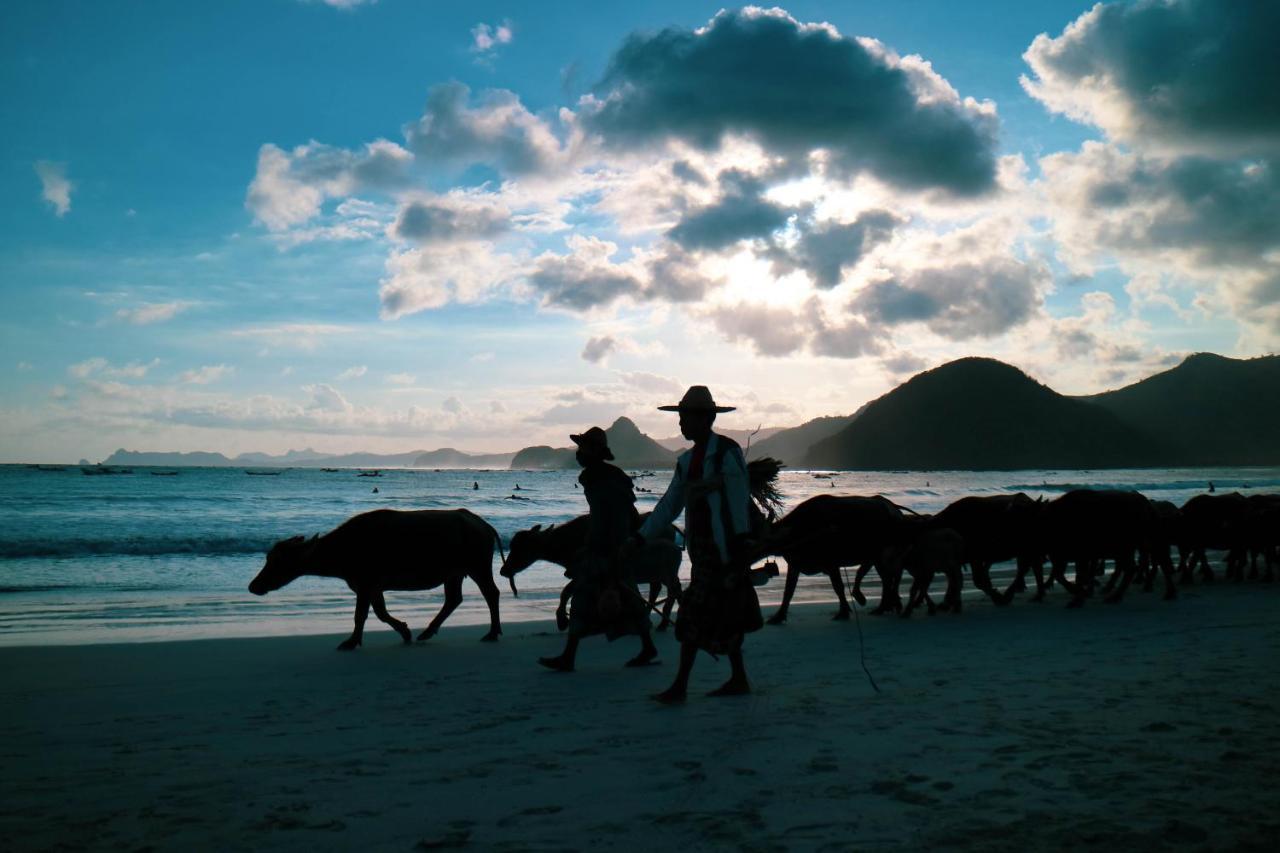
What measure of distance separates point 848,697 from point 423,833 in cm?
384

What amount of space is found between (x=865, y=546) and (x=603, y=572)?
5.77 meters

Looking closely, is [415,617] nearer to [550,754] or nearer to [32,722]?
[32,722]

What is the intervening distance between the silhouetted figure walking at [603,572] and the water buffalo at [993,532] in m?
7.17

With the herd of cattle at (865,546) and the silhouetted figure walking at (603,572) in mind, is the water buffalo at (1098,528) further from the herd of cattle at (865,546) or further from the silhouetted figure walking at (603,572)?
the silhouetted figure walking at (603,572)

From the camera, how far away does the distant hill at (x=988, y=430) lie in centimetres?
16050

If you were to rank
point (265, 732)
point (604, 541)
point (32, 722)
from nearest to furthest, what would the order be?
point (265, 732)
point (32, 722)
point (604, 541)

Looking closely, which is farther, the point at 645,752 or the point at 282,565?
the point at 282,565

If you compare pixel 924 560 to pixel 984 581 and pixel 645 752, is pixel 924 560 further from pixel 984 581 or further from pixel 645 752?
pixel 645 752

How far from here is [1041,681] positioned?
7.03 m

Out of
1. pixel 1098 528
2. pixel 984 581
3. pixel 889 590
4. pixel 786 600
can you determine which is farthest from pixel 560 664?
pixel 1098 528

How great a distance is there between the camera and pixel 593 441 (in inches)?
Result: 324

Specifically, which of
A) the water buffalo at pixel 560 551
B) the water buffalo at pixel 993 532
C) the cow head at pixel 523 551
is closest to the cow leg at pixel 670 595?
the water buffalo at pixel 560 551

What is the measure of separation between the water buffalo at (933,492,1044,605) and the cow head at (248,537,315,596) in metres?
9.42

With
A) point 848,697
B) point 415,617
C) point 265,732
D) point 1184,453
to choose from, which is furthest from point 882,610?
point 1184,453
